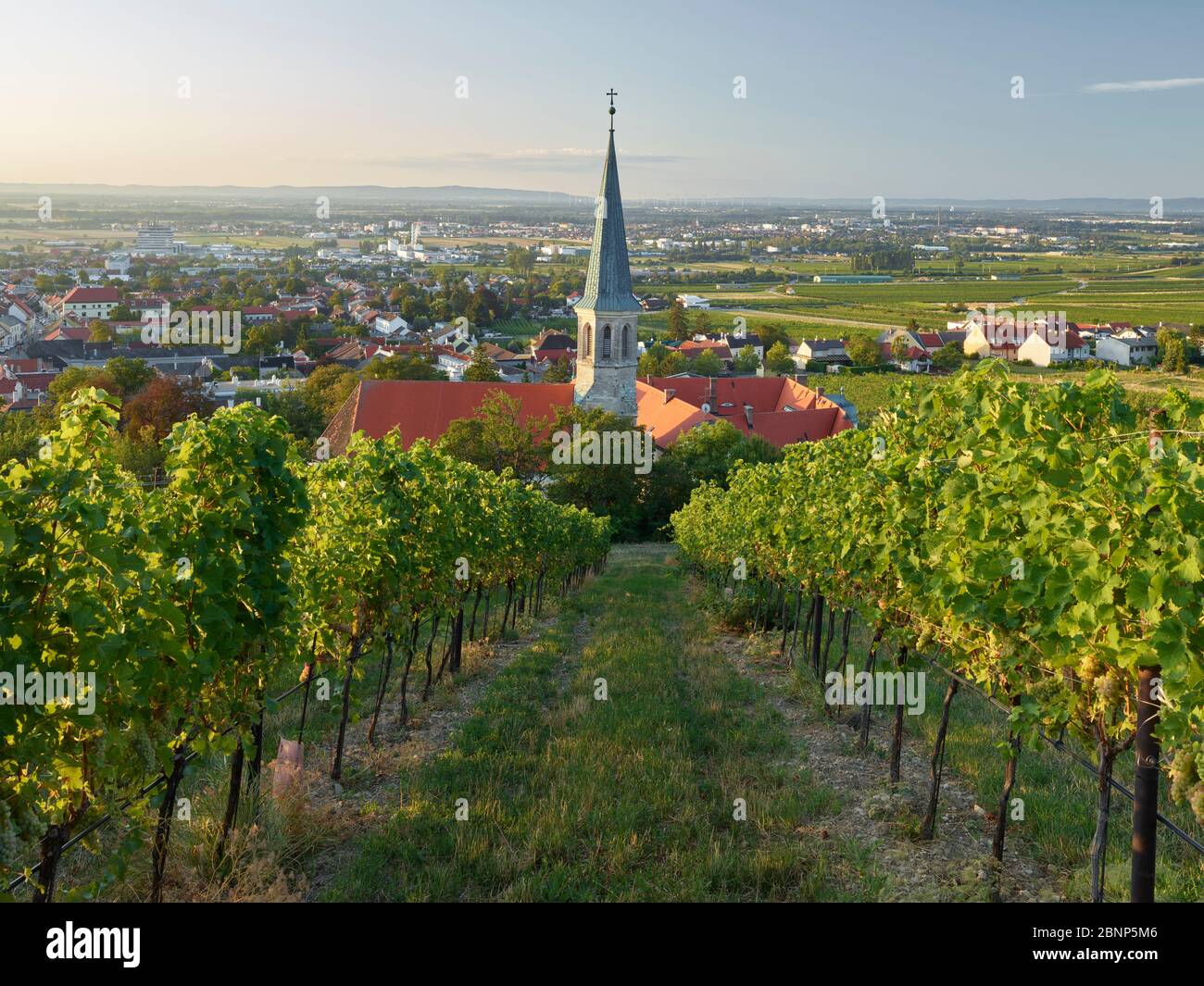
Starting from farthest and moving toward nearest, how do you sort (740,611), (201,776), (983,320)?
(983,320) < (740,611) < (201,776)

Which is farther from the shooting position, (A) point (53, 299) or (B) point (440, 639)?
(A) point (53, 299)

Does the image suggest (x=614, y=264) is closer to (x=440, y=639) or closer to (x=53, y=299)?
(x=440, y=639)

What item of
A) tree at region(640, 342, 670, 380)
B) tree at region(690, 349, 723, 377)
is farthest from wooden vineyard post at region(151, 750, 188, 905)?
tree at region(690, 349, 723, 377)

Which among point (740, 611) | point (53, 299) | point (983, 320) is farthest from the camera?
point (53, 299)

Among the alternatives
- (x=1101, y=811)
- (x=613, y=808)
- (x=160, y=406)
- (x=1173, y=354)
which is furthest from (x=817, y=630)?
(x=1173, y=354)

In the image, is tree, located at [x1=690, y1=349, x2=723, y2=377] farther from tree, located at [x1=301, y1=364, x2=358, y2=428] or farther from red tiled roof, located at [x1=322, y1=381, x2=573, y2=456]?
red tiled roof, located at [x1=322, y1=381, x2=573, y2=456]

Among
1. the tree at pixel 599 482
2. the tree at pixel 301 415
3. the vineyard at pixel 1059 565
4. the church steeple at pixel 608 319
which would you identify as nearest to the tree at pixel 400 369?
the tree at pixel 301 415

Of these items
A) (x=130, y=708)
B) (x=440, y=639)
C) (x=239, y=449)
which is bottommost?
(x=440, y=639)
